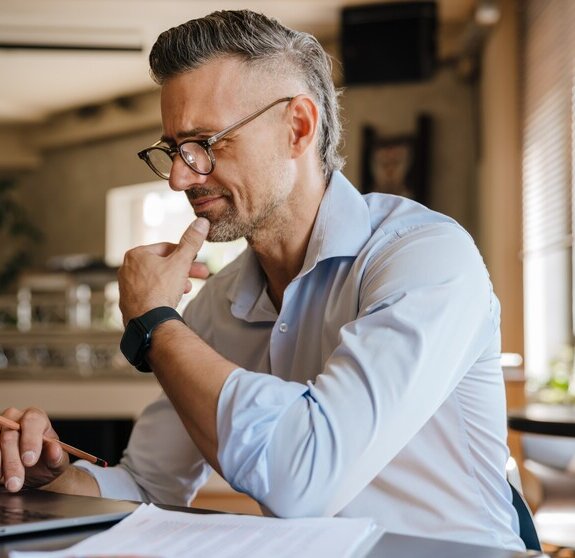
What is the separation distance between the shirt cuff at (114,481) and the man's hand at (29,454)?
7 cm

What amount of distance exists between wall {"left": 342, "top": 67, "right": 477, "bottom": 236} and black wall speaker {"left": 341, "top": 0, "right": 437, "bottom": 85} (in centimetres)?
91

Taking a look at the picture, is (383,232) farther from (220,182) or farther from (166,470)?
(166,470)

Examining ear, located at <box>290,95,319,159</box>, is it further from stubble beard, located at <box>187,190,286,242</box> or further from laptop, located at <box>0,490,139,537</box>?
laptop, located at <box>0,490,139,537</box>

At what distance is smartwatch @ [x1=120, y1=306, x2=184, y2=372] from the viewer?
1.09 meters

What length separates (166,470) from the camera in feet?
4.68

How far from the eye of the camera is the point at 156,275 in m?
1.19

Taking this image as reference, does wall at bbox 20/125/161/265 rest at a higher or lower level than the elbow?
higher

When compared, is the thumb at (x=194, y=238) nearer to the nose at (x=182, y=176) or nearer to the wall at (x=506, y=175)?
the nose at (x=182, y=176)

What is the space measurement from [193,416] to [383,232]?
0.42 meters

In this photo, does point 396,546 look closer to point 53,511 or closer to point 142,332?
point 53,511

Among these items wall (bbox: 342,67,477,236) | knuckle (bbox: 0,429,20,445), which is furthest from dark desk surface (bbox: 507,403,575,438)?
wall (bbox: 342,67,477,236)

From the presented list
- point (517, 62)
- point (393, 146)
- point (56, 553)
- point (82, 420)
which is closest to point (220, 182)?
point (56, 553)

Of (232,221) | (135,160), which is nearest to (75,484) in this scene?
(232,221)

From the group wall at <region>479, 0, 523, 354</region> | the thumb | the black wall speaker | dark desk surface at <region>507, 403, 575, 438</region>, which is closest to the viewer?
the thumb
